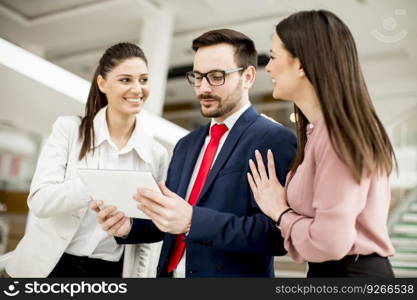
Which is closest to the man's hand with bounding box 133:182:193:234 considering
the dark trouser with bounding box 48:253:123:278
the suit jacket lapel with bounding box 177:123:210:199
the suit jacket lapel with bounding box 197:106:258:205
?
the suit jacket lapel with bounding box 197:106:258:205

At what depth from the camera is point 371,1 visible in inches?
232

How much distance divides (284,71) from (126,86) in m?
0.98

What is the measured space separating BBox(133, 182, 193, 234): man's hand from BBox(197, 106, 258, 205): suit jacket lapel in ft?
0.56

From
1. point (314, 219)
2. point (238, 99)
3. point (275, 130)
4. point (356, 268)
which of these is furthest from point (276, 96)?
point (356, 268)

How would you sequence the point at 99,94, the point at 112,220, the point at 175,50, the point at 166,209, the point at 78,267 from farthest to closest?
the point at 175,50, the point at 99,94, the point at 78,267, the point at 112,220, the point at 166,209

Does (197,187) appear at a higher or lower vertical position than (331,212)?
higher

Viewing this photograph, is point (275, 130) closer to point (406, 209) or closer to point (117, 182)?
point (117, 182)

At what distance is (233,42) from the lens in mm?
1875

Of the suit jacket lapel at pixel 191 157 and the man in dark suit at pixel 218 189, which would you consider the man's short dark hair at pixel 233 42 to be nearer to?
the man in dark suit at pixel 218 189

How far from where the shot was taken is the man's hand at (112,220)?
5.49 feet

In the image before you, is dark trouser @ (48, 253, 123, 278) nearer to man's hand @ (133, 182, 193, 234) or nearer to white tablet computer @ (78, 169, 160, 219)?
white tablet computer @ (78, 169, 160, 219)

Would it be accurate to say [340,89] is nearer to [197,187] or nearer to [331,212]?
[331,212]

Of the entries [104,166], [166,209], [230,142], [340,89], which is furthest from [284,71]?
[104,166]

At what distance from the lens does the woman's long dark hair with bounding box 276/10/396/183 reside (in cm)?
122
